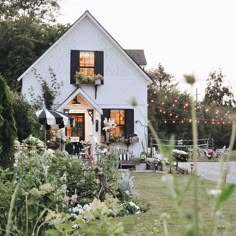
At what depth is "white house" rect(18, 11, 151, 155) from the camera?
21344 mm

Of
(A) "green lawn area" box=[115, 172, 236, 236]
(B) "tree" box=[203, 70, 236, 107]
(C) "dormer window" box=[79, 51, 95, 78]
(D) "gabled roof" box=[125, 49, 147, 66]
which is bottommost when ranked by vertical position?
(A) "green lawn area" box=[115, 172, 236, 236]

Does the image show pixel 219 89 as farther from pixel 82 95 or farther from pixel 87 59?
pixel 82 95

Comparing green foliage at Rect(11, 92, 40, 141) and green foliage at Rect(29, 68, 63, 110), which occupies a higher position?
green foliage at Rect(29, 68, 63, 110)

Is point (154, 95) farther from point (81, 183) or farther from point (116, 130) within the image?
point (81, 183)

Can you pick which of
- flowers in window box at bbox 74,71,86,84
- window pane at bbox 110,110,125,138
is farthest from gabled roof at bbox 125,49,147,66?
flowers in window box at bbox 74,71,86,84

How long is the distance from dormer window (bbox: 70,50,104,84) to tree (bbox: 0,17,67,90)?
12.2 ft

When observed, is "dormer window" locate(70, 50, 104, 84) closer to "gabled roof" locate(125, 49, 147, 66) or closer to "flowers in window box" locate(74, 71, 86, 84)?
"flowers in window box" locate(74, 71, 86, 84)

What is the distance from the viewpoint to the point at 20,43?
87.8ft

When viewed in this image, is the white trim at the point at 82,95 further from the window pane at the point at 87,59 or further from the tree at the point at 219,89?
the tree at the point at 219,89

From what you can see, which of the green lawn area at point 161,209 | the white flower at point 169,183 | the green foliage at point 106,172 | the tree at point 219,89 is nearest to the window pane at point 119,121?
the green lawn area at point 161,209

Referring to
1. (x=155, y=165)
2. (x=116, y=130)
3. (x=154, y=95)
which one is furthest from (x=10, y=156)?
(x=154, y=95)

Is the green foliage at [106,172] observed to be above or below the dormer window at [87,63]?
below

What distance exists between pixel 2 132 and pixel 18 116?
7474 millimetres

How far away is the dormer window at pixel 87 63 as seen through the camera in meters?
21.5
